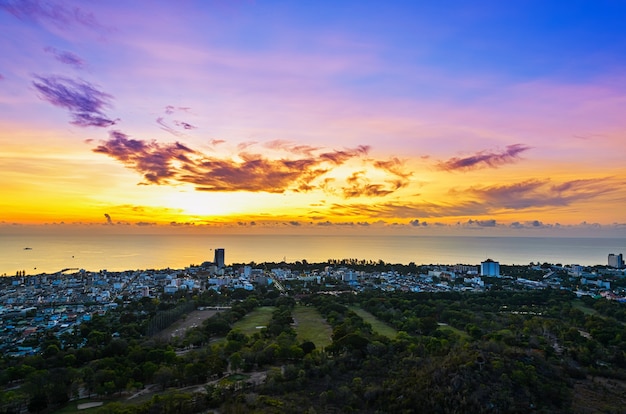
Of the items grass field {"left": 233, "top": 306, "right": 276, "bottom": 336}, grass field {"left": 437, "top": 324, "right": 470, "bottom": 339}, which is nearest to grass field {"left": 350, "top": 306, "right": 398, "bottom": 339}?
grass field {"left": 437, "top": 324, "right": 470, "bottom": 339}

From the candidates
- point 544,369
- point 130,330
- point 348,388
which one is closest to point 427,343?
point 544,369

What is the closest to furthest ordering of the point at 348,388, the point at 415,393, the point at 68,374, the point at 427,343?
the point at 415,393
the point at 348,388
the point at 68,374
the point at 427,343

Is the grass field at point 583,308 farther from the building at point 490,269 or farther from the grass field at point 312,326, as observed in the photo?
the grass field at point 312,326

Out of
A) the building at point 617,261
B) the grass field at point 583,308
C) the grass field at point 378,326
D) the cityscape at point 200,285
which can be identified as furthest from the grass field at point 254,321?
the building at point 617,261

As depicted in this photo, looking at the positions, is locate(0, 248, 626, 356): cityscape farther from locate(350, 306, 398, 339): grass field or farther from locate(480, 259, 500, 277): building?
locate(350, 306, 398, 339): grass field

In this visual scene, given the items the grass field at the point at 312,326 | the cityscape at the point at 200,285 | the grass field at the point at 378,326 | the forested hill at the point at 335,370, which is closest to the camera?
the forested hill at the point at 335,370

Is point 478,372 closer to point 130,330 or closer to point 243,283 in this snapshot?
point 130,330
